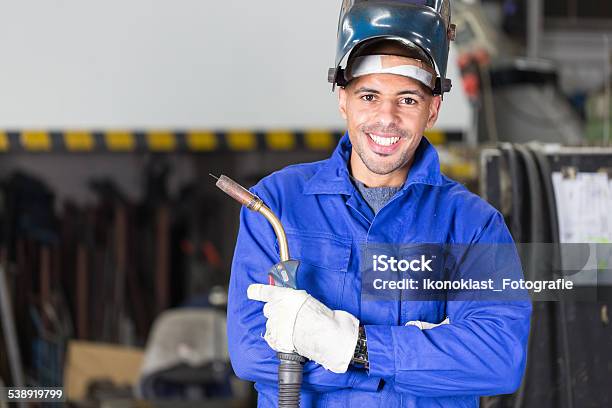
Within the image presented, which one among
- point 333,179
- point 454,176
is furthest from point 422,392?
point 454,176

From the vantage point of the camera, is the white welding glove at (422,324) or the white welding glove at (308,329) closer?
the white welding glove at (308,329)

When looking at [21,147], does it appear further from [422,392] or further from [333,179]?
[422,392]

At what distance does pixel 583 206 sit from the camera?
2.44 m

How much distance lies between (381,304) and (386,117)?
13.9 inches

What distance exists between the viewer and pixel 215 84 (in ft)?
12.9

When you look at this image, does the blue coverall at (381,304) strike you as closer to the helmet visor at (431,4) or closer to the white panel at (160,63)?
the helmet visor at (431,4)

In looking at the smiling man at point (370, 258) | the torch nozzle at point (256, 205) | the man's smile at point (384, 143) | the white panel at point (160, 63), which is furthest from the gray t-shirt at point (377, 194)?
the white panel at point (160, 63)

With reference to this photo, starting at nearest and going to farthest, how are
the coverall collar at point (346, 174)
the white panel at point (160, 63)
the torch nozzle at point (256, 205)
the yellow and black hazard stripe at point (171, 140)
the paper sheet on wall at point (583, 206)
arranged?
the torch nozzle at point (256, 205), the coverall collar at point (346, 174), the paper sheet on wall at point (583, 206), the white panel at point (160, 63), the yellow and black hazard stripe at point (171, 140)

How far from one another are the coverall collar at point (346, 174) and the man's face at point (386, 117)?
0.04 m

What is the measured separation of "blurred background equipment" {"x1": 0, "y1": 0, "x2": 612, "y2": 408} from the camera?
389 cm

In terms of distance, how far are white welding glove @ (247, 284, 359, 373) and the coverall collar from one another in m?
0.28

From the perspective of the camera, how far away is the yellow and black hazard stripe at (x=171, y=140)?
3961 mm

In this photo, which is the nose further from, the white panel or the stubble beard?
the white panel

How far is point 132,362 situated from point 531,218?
2.33 metres
